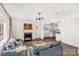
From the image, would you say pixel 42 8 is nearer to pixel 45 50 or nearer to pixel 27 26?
pixel 45 50

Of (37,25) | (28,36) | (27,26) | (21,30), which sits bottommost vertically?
(28,36)

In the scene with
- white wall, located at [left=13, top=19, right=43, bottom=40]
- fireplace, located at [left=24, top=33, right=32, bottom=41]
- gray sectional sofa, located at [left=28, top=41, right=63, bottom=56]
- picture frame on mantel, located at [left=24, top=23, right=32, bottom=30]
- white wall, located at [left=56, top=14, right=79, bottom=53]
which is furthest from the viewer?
fireplace, located at [left=24, top=33, right=32, bottom=41]

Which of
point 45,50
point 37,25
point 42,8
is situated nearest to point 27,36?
point 37,25

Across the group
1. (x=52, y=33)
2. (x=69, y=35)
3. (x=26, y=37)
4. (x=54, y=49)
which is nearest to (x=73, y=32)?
(x=69, y=35)

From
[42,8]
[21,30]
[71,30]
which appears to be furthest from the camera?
[21,30]

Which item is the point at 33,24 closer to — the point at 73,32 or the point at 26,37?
the point at 26,37

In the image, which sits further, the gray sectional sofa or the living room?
the living room

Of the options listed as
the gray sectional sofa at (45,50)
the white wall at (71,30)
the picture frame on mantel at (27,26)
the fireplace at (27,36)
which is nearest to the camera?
the gray sectional sofa at (45,50)

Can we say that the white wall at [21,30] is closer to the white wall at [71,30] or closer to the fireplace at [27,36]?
the fireplace at [27,36]

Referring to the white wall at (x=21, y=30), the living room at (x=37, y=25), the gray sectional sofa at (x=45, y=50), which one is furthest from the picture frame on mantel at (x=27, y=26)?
the gray sectional sofa at (x=45, y=50)

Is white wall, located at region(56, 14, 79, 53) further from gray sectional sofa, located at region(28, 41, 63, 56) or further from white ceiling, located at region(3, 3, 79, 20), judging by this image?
gray sectional sofa, located at region(28, 41, 63, 56)

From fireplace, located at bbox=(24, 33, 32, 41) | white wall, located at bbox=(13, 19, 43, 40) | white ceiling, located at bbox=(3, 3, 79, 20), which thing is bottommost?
fireplace, located at bbox=(24, 33, 32, 41)

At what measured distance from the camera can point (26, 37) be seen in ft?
25.4

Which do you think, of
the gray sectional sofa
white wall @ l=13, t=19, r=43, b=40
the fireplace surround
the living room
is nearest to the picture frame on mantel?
the living room
